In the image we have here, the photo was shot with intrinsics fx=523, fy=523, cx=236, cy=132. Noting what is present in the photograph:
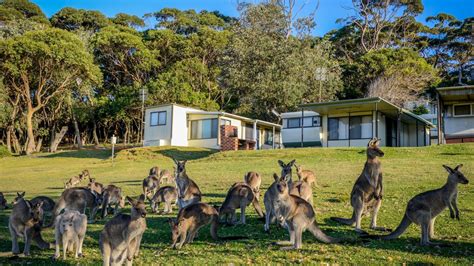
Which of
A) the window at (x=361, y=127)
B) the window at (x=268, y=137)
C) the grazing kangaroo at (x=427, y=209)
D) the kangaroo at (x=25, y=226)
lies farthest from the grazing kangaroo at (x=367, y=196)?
the window at (x=268, y=137)

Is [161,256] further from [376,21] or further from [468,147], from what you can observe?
[376,21]

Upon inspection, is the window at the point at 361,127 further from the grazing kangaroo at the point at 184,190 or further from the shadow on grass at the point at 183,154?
the grazing kangaroo at the point at 184,190

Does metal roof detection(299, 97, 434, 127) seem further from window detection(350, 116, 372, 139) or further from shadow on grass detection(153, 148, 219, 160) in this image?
shadow on grass detection(153, 148, 219, 160)

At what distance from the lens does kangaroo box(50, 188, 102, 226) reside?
39.2 feet

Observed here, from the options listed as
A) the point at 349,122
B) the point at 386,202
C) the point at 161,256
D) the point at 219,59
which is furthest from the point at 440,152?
the point at 219,59

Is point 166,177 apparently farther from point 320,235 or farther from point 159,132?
point 159,132

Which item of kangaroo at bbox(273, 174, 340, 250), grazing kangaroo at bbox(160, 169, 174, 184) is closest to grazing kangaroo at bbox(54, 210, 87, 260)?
kangaroo at bbox(273, 174, 340, 250)

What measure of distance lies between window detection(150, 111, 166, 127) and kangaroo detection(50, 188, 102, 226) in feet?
116

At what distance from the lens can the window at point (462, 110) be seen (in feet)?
127

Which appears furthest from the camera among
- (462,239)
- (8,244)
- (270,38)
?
(270,38)

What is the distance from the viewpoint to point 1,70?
5134cm

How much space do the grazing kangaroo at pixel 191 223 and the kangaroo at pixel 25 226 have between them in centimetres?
239

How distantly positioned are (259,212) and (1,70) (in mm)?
46621

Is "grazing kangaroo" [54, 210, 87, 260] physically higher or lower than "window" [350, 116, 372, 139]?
lower
